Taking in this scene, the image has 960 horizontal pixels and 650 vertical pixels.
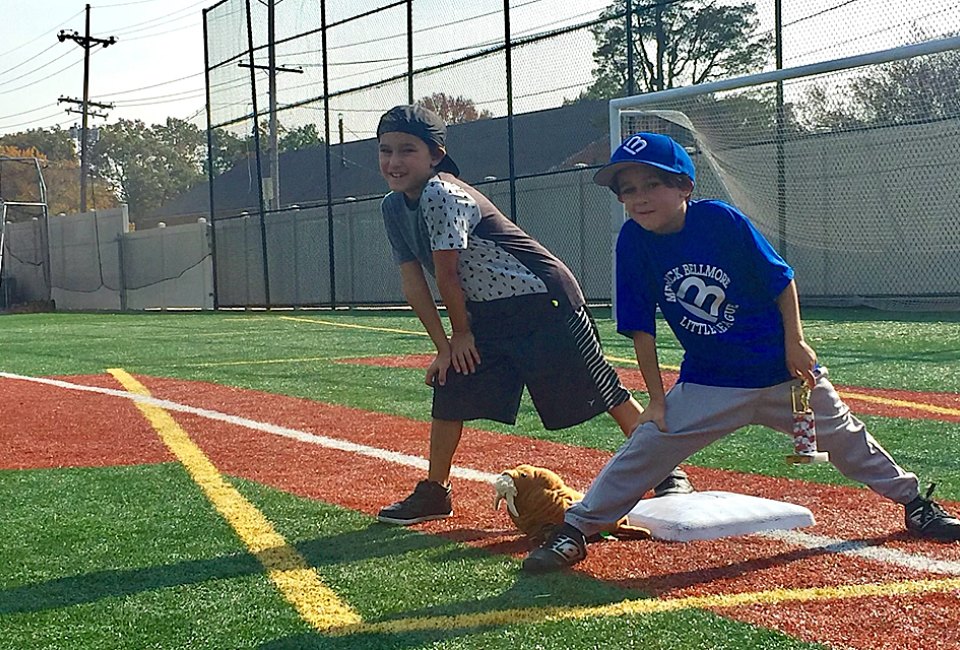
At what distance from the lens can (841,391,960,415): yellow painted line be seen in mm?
6449

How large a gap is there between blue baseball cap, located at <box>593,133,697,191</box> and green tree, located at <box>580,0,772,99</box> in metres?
13.0

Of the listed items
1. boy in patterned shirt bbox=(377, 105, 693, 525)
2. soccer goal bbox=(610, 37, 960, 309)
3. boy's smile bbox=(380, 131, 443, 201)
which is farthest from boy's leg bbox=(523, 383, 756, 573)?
soccer goal bbox=(610, 37, 960, 309)

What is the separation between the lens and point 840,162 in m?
13.8

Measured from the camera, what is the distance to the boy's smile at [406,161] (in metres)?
4.14

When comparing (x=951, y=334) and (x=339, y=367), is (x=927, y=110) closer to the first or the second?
(x=951, y=334)

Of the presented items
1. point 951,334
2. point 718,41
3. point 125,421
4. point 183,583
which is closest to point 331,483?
point 183,583

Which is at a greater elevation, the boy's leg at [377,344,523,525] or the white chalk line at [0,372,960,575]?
the boy's leg at [377,344,523,525]

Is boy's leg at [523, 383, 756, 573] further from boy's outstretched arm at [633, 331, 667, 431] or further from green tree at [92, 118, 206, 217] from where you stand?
green tree at [92, 118, 206, 217]

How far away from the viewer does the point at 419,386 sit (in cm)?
876

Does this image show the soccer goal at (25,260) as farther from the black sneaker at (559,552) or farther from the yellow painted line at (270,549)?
the black sneaker at (559,552)

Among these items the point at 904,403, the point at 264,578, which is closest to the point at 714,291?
the point at 264,578

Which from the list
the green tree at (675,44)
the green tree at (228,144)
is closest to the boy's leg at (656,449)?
the green tree at (675,44)

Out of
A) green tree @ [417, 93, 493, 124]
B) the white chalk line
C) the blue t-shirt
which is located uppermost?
green tree @ [417, 93, 493, 124]

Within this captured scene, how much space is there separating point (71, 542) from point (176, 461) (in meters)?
1.64
